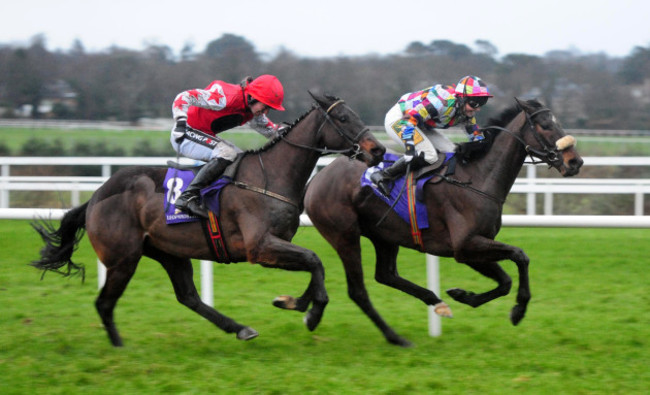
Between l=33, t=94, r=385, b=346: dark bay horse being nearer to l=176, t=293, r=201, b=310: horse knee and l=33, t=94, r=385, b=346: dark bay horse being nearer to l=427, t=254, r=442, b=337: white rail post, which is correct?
l=176, t=293, r=201, b=310: horse knee

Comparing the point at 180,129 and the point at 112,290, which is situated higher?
the point at 180,129

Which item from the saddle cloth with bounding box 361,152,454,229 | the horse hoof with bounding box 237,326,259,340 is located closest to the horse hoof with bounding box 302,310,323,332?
the horse hoof with bounding box 237,326,259,340

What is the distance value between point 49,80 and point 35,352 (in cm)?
1982

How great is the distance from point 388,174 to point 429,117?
51 centimetres

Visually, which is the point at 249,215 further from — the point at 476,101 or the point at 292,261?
the point at 476,101

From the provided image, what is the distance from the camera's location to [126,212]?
17.5 feet

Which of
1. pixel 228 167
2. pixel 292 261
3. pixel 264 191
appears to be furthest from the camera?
pixel 228 167

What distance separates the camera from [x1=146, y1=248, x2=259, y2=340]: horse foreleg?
209 inches

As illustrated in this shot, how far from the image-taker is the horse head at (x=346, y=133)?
4984 millimetres

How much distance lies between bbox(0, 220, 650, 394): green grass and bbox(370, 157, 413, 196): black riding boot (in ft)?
3.33

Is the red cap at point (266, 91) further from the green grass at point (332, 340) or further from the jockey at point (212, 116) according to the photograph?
the green grass at point (332, 340)

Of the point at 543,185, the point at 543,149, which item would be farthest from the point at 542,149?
the point at 543,185

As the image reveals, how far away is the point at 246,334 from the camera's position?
16.9ft

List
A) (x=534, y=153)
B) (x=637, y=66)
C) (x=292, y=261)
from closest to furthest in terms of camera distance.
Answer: (x=292, y=261), (x=534, y=153), (x=637, y=66)
